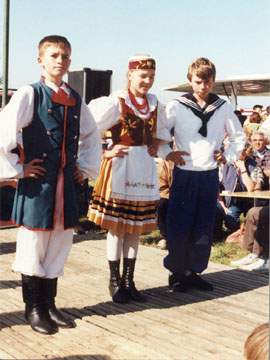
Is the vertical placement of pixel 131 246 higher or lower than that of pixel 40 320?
higher

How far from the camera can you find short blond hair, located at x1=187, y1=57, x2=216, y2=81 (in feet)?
13.1

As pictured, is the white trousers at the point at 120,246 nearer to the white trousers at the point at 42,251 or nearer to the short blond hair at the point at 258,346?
the white trousers at the point at 42,251

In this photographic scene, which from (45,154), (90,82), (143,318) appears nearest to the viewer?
(45,154)

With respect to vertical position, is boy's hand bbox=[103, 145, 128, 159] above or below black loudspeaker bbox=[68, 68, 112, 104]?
below

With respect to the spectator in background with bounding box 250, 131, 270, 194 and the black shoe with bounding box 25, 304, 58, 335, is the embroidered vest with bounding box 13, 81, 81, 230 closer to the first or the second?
the black shoe with bounding box 25, 304, 58, 335

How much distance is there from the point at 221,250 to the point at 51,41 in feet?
11.1

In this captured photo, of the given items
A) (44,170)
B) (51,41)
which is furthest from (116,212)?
(51,41)

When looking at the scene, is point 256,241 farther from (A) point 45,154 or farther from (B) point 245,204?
(A) point 45,154

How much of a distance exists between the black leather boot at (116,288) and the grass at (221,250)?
5.96ft

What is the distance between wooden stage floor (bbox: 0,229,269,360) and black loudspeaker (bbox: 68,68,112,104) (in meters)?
3.72

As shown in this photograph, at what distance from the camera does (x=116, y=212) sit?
3.90 m

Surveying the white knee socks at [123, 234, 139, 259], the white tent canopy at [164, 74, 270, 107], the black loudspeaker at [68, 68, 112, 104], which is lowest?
the white knee socks at [123, 234, 139, 259]

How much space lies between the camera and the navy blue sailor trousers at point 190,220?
13.8ft

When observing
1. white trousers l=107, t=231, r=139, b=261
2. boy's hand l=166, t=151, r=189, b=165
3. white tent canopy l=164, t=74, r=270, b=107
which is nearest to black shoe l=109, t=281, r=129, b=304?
white trousers l=107, t=231, r=139, b=261
